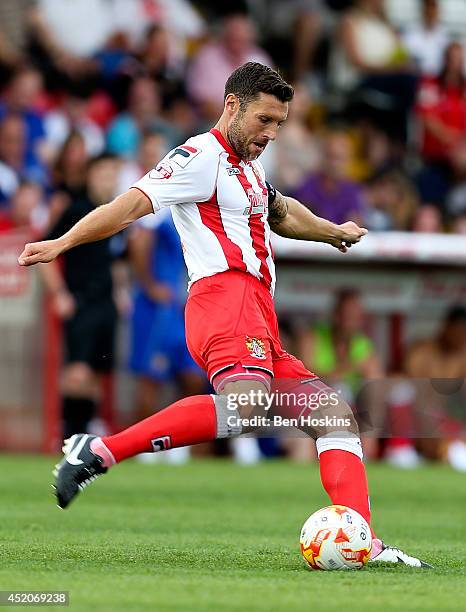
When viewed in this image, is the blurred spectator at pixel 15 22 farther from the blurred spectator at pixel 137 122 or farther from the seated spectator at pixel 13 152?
the seated spectator at pixel 13 152

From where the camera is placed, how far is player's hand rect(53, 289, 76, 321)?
46.0 ft

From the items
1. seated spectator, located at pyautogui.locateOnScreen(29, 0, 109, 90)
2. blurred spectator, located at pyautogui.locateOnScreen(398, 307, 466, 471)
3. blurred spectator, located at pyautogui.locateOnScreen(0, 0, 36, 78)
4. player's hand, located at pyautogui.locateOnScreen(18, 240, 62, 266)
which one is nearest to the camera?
player's hand, located at pyautogui.locateOnScreen(18, 240, 62, 266)

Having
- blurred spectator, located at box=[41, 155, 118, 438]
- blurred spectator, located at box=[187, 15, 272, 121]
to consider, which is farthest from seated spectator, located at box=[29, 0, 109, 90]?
blurred spectator, located at box=[41, 155, 118, 438]

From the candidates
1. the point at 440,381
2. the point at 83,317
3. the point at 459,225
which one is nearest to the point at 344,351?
the point at 440,381

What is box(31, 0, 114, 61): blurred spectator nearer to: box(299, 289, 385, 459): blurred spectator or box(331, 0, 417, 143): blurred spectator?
box(331, 0, 417, 143): blurred spectator

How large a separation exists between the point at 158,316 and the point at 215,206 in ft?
27.5

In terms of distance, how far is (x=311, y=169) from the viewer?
1728 centimetres

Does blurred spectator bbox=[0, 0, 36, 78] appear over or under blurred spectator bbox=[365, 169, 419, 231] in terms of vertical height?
over

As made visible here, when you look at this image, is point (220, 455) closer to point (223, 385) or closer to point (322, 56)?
point (322, 56)

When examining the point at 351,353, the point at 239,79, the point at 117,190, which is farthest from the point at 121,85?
the point at 239,79

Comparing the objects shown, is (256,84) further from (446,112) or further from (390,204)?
(446,112)

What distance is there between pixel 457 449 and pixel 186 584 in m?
10.5

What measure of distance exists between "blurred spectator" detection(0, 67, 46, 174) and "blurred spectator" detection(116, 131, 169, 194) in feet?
3.34

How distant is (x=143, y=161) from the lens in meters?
15.2
